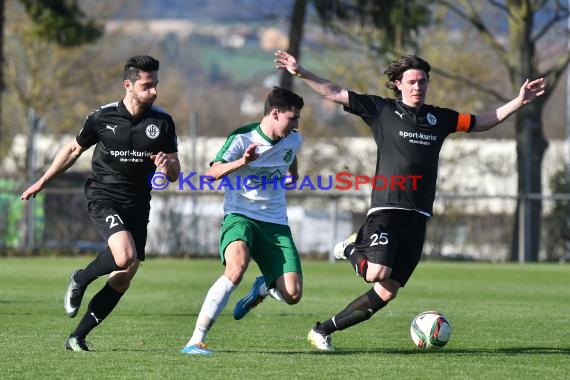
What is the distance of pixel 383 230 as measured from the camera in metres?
8.64

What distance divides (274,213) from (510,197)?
17.0 m

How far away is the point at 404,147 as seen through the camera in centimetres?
877

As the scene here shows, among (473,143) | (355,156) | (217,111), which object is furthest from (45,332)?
(217,111)

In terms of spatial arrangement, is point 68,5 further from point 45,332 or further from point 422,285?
point 45,332

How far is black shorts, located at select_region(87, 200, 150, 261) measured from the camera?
27.8 ft

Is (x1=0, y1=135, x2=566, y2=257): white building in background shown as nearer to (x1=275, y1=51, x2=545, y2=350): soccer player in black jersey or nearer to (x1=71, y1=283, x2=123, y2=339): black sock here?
(x1=275, y1=51, x2=545, y2=350): soccer player in black jersey

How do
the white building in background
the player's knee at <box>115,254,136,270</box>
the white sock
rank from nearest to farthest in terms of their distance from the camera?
the white sock
the player's knee at <box>115,254,136,270</box>
the white building in background

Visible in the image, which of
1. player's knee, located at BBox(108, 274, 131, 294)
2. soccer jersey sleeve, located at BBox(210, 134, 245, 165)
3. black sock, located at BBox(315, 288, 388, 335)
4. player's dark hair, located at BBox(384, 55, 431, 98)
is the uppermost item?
player's dark hair, located at BBox(384, 55, 431, 98)

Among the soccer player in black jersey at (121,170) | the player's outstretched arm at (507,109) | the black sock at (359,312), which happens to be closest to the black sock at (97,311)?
the soccer player in black jersey at (121,170)

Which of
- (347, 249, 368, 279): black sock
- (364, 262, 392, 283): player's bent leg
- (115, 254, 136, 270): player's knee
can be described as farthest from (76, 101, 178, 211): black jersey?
(364, 262, 392, 283): player's bent leg

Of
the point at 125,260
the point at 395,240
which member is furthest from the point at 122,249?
the point at 395,240

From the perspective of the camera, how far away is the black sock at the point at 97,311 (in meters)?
8.52

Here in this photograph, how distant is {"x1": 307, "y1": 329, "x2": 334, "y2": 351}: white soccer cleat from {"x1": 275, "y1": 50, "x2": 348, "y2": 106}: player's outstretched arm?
166cm

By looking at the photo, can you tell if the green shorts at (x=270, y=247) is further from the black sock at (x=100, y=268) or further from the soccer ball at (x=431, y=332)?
the soccer ball at (x=431, y=332)
